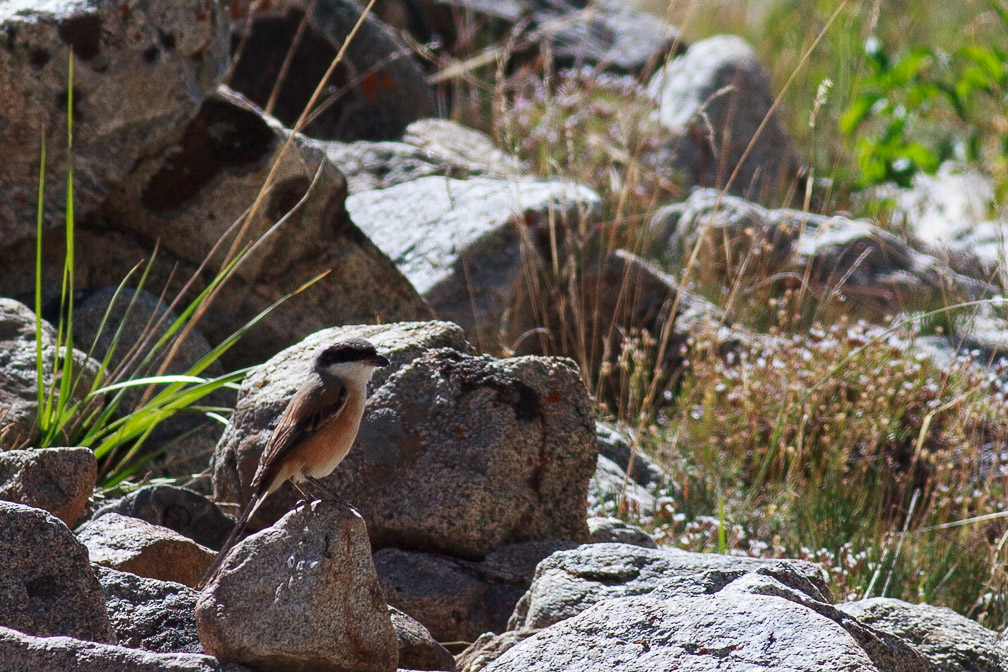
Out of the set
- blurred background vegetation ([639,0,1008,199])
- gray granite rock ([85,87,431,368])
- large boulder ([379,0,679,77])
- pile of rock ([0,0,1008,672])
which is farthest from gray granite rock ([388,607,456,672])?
large boulder ([379,0,679,77])

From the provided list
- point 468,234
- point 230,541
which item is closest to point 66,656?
point 230,541

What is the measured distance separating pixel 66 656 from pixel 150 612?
659 millimetres

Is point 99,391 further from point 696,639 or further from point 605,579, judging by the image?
point 696,639

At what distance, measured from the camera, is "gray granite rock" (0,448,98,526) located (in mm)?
3543

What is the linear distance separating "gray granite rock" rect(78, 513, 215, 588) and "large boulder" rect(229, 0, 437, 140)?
15.3 ft

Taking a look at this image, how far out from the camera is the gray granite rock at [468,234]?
651cm

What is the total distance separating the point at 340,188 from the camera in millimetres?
5836

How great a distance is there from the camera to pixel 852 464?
19.8 ft

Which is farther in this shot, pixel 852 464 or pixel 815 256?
pixel 815 256

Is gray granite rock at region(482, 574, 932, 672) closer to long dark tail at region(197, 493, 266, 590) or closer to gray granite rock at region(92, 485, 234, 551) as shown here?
long dark tail at region(197, 493, 266, 590)

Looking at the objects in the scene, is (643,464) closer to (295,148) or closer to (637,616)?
(295,148)

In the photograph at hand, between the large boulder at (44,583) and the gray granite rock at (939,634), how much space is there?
227 cm

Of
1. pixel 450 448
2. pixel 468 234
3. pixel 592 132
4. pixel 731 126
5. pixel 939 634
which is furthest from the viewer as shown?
pixel 731 126

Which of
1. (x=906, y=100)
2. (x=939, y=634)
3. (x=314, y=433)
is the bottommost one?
(x=939, y=634)
